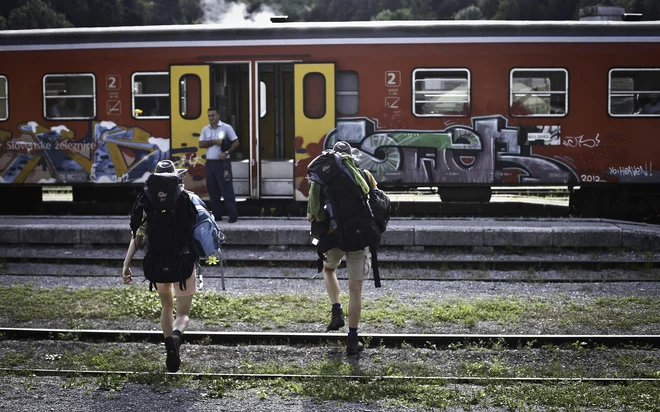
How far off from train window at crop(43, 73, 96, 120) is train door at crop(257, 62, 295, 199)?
2.97 metres

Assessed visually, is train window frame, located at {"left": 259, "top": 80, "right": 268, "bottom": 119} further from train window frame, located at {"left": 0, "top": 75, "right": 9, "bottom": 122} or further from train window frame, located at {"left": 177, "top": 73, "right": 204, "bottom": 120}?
train window frame, located at {"left": 0, "top": 75, "right": 9, "bottom": 122}

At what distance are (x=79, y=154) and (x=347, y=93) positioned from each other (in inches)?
191

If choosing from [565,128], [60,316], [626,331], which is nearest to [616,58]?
[565,128]

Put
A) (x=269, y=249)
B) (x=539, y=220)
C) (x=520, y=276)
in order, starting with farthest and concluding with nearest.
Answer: (x=539, y=220), (x=269, y=249), (x=520, y=276)

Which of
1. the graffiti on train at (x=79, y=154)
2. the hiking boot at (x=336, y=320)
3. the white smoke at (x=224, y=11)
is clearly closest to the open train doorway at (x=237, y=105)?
the graffiti on train at (x=79, y=154)

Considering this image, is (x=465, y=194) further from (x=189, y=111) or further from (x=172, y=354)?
(x=172, y=354)

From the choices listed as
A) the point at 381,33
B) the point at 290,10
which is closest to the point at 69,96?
the point at 381,33

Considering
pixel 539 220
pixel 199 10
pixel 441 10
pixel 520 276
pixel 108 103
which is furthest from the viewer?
pixel 199 10

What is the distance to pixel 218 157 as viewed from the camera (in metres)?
14.6

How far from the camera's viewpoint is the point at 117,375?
7.25m

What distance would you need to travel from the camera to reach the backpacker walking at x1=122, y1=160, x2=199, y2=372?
A: 698 centimetres

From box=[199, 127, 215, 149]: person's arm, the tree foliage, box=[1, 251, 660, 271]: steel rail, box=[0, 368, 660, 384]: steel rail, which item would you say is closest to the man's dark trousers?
box=[199, 127, 215, 149]: person's arm

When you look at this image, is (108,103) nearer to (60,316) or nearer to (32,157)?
(32,157)

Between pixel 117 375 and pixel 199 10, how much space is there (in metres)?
63.1
